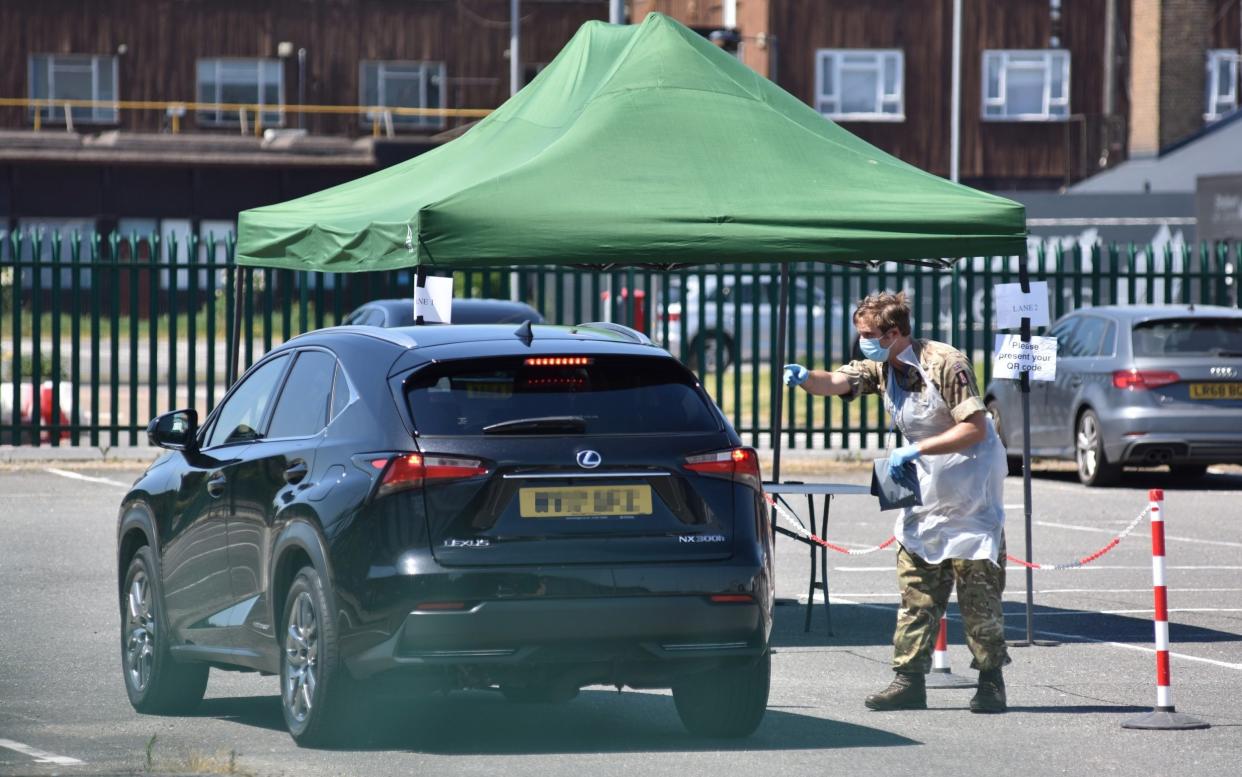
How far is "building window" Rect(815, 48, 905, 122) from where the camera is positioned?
51.7 metres

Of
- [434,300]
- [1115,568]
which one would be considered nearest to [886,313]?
[434,300]

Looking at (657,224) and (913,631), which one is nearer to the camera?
(913,631)

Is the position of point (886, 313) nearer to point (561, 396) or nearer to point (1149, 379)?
point (561, 396)

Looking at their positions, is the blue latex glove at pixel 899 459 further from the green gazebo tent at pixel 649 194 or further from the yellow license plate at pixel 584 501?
the green gazebo tent at pixel 649 194

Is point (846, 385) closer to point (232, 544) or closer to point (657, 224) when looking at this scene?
point (657, 224)

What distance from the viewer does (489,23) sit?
5194 centimetres

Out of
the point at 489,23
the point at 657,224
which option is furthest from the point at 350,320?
the point at 489,23

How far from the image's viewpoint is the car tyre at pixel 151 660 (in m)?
8.83

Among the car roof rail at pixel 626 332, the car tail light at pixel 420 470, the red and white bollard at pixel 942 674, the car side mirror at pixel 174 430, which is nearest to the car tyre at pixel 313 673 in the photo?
the car tail light at pixel 420 470

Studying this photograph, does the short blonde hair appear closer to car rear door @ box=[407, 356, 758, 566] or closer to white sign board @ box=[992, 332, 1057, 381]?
car rear door @ box=[407, 356, 758, 566]

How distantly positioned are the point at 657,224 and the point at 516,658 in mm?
3880

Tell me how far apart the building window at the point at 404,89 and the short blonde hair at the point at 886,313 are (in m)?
43.8

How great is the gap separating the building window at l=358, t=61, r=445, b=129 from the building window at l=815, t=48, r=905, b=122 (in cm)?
931

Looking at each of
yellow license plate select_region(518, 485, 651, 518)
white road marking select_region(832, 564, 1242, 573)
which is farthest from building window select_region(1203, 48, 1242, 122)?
yellow license plate select_region(518, 485, 651, 518)
